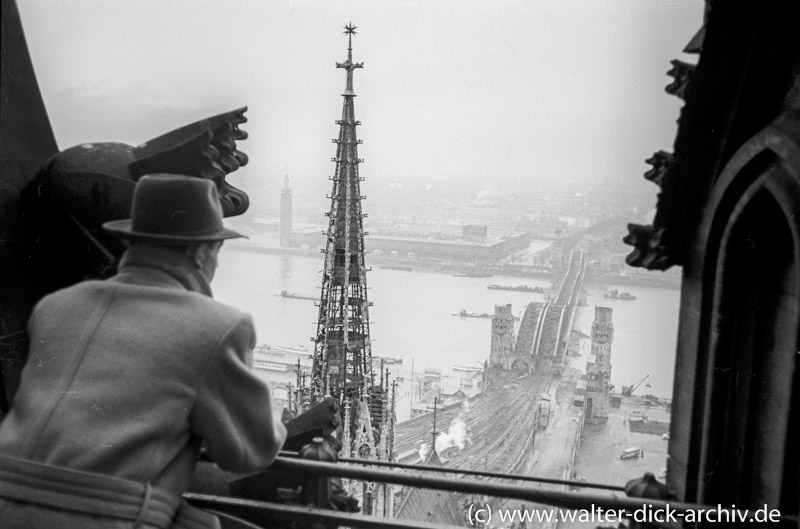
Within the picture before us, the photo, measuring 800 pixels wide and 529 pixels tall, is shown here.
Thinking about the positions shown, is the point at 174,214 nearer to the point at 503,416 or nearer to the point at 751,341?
the point at 751,341

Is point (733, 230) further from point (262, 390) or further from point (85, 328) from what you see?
point (85, 328)

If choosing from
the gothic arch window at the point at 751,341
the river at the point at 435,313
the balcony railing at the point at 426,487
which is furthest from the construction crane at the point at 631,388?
the balcony railing at the point at 426,487

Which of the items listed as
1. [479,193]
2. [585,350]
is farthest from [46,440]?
[585,350]

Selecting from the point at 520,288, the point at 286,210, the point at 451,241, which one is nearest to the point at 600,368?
the point at 520,288

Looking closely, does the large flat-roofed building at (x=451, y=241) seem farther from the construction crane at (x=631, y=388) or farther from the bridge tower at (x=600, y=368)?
the construction crane at (x=631, y=388)

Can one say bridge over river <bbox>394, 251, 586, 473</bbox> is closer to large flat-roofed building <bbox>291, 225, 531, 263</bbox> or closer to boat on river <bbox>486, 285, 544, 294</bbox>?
boat on river <bbox>486, 285, 544, 294</bbox>

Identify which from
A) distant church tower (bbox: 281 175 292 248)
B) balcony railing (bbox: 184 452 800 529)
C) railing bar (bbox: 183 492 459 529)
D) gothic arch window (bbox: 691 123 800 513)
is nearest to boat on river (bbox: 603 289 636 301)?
distant church tower (bbox: 281 175 292 248)
